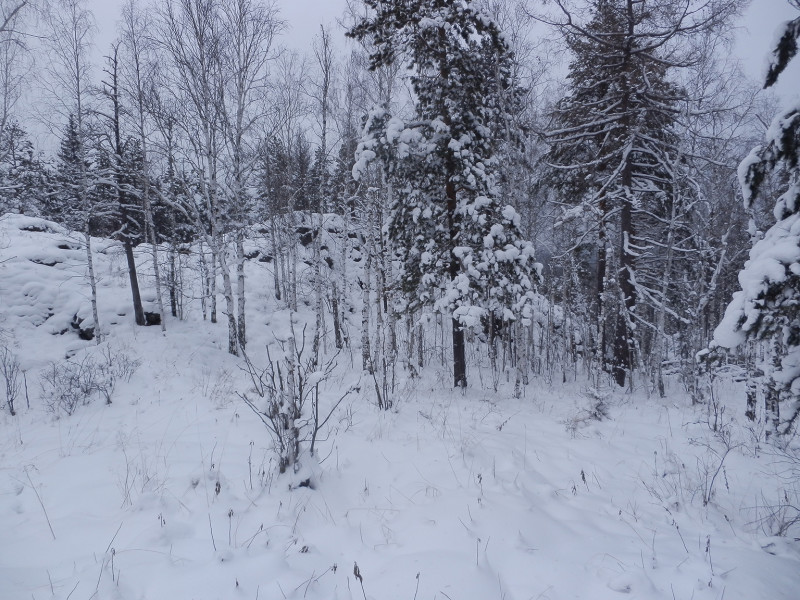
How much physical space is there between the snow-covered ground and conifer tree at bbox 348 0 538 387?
2.93 m

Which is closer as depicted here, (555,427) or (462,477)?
(462,477)

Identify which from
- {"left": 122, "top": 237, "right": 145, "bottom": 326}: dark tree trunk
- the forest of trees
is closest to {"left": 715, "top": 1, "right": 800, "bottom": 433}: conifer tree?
the forest of trees

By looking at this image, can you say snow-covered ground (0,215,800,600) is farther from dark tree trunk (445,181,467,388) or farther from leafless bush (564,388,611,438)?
dark tree trunk (445,181,467,388)

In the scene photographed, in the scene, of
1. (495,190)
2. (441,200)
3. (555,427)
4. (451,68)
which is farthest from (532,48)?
(555,427)

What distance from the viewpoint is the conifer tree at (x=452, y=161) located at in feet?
26.6

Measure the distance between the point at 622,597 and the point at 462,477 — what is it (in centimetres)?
183

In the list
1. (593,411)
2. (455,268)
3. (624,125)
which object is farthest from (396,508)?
(624,125)

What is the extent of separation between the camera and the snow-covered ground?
8.67 feet

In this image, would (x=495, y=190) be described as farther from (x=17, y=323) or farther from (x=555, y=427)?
(x=17, y=323)

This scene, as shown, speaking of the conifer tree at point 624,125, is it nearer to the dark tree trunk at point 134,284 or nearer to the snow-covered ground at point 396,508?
the snow-covered ground at point 396,508

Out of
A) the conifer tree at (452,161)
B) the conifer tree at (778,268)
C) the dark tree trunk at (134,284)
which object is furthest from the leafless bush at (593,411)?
the dark tree trunk at (134,284)

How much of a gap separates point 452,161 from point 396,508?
751cm

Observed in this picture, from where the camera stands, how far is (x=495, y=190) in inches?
359

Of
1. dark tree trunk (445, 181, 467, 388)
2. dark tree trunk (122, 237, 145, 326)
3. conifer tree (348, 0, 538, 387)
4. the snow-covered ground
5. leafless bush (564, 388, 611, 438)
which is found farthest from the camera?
dark tree trunk (122, 237, 145, 326)
